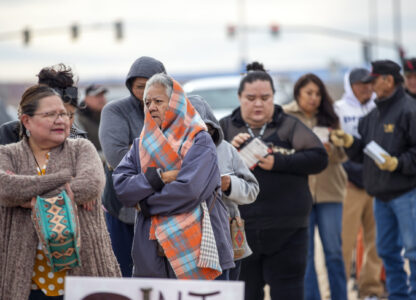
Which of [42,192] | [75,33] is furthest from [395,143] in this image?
[75,33]

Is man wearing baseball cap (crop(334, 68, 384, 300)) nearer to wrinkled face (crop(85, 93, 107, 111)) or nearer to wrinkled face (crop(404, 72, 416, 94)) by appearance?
wrinkled face (crop(404, 72, 416, 94))

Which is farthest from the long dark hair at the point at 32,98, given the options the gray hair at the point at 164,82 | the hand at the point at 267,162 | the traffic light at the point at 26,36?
the traffic light at the point at 26,36

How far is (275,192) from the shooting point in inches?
241

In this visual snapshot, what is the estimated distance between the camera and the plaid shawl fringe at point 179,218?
14.8 feet

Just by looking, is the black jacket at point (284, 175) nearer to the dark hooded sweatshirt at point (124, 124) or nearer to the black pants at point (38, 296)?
the dark hooded sweatshirt at point (124, 124)

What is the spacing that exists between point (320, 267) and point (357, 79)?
9.24 ft

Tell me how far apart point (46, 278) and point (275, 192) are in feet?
7.44

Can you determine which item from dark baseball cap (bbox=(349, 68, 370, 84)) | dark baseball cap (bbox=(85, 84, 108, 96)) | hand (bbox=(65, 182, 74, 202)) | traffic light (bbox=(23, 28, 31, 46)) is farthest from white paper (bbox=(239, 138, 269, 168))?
traffic light (bbox=(23, 28, 31, 46))

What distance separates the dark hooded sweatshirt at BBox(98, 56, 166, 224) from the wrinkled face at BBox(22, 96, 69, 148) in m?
1.10

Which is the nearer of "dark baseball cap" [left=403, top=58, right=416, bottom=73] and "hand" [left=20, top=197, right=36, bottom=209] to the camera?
"hand" [left=20, top=197, right=36, bottom=209]

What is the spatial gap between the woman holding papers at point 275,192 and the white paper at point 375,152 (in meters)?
0.79

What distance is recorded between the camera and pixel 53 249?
4160mm

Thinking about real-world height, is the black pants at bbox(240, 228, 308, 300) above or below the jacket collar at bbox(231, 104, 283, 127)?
below

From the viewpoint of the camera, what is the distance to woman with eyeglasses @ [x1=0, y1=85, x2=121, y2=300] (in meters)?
4.24
